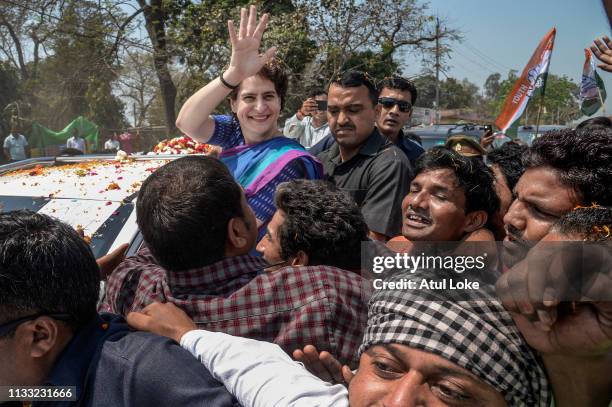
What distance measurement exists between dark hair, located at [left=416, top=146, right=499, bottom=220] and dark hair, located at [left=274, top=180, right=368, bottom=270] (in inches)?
19.0

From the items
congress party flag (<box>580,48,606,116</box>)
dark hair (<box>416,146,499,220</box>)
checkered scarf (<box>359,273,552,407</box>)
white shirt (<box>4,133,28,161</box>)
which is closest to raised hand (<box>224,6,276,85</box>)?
dark hair (<box>416,146,499,220</box>)

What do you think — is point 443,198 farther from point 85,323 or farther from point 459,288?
point 85,323

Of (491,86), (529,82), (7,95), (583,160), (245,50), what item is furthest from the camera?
(491,86)

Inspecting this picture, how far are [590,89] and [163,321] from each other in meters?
4.48

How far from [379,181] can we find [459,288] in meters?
1.30

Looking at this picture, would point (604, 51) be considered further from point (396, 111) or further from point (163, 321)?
point (163, 321)

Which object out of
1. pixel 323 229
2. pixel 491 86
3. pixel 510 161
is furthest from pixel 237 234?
pixel 491 86

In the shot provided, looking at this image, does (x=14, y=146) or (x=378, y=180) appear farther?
(x=14, y=146)

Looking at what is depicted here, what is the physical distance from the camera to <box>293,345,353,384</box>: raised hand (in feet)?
4.41

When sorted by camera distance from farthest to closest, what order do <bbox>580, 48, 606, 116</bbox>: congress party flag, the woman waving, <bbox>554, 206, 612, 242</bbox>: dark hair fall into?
<bbox>580, 48, 606, 116</bbox>: congress party flag → the woman waving → <bbox>554, 206, 612, 242</bbox>: dark hair

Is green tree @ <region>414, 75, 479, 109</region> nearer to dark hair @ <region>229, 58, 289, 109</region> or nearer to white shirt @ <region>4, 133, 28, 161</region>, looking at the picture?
white shirt @ <region>4, 133, 28, 161</region>

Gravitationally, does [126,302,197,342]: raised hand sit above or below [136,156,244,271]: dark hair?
below

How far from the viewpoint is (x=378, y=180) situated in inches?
95.1

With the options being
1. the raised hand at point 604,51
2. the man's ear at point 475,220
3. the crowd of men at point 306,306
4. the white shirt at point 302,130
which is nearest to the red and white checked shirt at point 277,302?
the crowd of men at point 306,306
